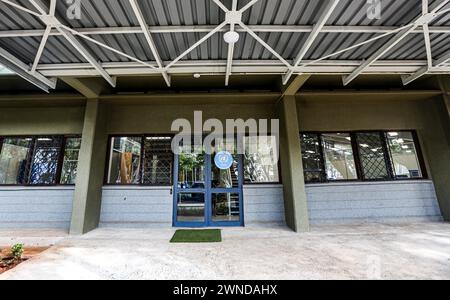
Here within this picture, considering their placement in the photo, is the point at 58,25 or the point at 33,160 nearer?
the point at 58,25

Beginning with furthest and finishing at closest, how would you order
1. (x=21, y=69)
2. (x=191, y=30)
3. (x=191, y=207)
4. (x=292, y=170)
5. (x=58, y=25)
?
(x=191, y=207) → (x=292, y=170) → (x=21, y=69) → (x=191, y=30) → (x=58, y=25)

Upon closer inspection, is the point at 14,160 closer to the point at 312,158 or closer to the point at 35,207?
the point at 35,207

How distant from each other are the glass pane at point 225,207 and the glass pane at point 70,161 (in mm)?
3715

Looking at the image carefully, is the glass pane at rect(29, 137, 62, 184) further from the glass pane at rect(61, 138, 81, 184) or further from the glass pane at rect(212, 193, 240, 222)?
the glass pane at rect(212, 193, 240, 222)

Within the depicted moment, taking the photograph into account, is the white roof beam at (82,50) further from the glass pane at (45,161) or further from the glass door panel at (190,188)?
the glass pane at (45,161)

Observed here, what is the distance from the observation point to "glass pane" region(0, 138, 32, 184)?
5500 millimetres

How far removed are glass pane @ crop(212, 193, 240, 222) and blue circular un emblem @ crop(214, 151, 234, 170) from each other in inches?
29.3

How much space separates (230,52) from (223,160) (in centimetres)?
297

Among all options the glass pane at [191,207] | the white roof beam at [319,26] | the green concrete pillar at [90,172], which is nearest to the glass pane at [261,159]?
the glass pane at [191,207]

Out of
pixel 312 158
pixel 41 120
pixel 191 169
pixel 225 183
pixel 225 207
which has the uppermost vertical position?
pixel 41 120

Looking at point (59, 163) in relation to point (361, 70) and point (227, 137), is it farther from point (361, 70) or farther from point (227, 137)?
point (361, 70)

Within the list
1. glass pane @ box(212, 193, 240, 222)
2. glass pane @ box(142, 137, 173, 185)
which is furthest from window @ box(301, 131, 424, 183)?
glass pane @ box(142, 137, 173, 185)

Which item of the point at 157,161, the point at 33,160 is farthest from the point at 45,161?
the point at 157,161

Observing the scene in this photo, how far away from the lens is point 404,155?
5758 mm
